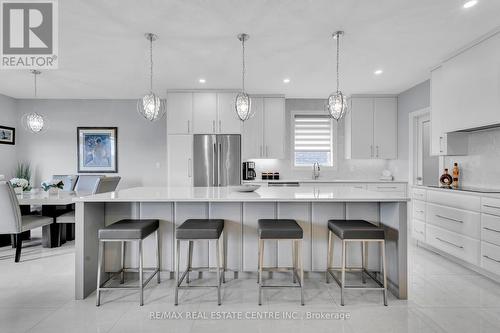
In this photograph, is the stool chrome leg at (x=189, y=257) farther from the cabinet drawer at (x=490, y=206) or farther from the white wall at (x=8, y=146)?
the white wall at (x=8, y=146)

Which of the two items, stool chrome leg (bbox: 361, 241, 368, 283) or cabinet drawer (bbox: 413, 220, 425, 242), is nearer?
stool chrome leg (bbox: 361, 241, 368, 283)

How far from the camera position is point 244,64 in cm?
351

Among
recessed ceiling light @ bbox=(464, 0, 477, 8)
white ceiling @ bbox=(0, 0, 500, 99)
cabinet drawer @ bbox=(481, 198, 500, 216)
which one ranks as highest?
recessed ceiling light @ bbox=(464, 0, 477, 8)

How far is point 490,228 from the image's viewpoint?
2477mm

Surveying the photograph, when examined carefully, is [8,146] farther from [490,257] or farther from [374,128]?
[490,257]

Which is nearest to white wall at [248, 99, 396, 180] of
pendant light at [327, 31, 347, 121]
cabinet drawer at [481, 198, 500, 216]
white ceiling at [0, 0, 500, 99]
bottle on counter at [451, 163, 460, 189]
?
white ceiling at [0, 0, 500, 99]

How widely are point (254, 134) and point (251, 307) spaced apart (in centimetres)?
330

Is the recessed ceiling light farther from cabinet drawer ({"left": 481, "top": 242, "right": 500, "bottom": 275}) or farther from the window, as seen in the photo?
the window

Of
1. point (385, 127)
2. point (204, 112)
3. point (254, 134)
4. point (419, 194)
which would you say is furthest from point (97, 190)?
point (385, 127)

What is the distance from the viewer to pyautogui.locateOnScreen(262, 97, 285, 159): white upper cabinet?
488 centimetres

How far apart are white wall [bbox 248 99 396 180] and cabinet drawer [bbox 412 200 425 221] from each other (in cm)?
169

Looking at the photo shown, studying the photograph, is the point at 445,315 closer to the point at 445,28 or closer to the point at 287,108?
the point at 445,28

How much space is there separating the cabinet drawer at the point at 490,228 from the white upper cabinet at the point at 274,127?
9.84 feet

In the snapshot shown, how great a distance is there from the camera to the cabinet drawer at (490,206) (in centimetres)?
242
